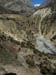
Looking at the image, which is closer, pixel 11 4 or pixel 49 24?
pixel 49 24

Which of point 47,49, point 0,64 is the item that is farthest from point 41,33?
point 0,64

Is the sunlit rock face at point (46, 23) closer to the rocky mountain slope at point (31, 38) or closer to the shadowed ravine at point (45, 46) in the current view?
the rocky mountain slope at point (31, 38)

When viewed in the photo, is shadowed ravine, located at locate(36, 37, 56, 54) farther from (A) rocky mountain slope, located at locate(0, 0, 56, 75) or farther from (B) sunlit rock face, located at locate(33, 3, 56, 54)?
(B) sunlit rock face, located at locate(33, 3, 56, 54)

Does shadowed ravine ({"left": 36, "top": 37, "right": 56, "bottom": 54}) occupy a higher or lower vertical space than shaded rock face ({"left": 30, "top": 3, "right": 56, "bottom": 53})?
lower

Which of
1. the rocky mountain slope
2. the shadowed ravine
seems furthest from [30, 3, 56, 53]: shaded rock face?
the shadowed ravine

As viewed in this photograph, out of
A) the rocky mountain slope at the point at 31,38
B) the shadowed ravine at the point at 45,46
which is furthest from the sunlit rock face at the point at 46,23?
the shadowed ravine at the point at 45,46

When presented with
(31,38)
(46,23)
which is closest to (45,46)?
(31,38)

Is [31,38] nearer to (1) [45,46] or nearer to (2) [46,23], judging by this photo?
(1) [45,46]

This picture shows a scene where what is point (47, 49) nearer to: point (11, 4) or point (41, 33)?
point (41, 33)

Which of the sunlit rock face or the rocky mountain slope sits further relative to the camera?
the sunlit rock face
